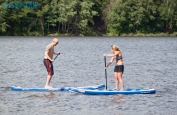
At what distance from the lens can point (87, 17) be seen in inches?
4122

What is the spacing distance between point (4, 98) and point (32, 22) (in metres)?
84.3

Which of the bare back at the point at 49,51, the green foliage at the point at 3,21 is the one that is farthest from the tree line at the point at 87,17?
the bare back at the point at 49,51

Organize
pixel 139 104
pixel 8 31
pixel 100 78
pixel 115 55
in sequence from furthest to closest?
pixel 8 31
pixel 100 78
pixel 115 55
pixel 139 104

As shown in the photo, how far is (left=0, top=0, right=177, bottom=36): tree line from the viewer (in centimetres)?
10381

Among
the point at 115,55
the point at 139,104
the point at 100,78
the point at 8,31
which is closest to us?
the point at 139,104

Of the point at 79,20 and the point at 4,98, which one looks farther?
the point at 79,20

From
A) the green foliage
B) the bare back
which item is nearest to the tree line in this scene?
the green foliage

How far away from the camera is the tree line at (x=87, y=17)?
103812 mm

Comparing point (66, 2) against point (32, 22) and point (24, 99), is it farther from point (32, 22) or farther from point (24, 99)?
point (24, 99)

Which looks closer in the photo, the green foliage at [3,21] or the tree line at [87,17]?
the green foliage at [3,21]

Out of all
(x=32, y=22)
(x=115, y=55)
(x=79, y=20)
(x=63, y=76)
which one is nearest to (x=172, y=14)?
(x=79, y=20)

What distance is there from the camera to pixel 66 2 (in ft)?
341

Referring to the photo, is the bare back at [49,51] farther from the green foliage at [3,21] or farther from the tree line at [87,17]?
the tree line at [87,17]

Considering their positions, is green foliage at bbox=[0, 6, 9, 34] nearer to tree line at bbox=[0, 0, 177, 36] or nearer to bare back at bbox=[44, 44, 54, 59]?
tree line at bbox=[0, 0, 177, 36]
